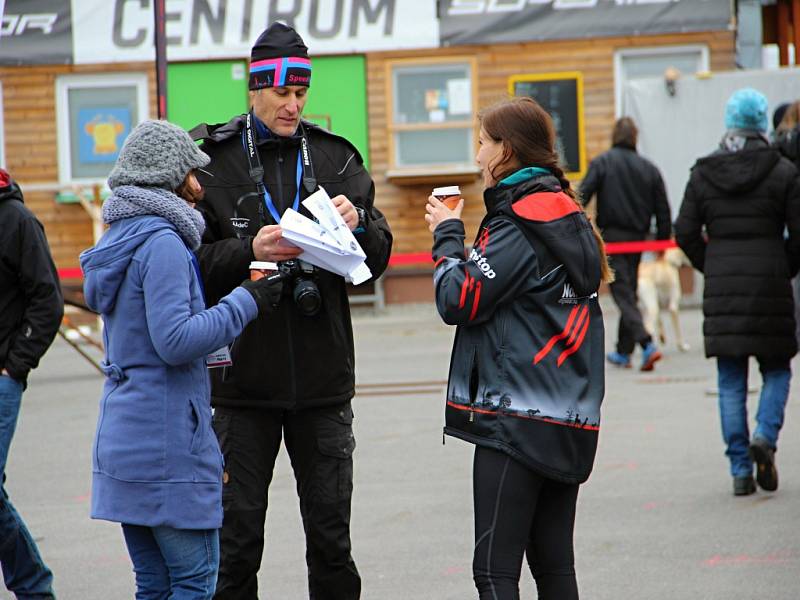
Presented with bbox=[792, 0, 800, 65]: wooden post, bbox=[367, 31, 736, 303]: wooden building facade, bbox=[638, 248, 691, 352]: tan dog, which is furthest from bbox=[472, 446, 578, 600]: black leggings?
bbox=[792, 0, 800, 65]: wooden post

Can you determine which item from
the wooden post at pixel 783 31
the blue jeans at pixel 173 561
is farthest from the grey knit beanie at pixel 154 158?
the wooden post at pixel 783 31

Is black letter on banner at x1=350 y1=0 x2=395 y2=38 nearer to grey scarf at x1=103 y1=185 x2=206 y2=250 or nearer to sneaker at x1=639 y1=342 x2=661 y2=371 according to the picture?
sneaker at x1=639 y1=342 x2=661 y2=371

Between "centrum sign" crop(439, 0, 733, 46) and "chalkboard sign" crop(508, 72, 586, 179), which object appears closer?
"centrum sign" crop(439, 0, 733, 46)

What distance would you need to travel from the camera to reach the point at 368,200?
16.1 feet

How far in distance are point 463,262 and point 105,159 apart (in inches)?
660

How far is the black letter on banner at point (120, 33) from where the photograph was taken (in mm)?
19656

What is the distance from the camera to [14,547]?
17.4 ft

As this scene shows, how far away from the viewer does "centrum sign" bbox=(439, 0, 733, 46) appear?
19.3 metres

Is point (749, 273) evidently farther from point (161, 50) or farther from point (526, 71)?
point (526, 71)

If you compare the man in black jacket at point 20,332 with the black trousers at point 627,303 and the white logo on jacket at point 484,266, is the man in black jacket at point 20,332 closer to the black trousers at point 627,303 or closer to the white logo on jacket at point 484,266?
the white logo on jacket at point 484,266

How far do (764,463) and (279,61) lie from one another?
158 inches

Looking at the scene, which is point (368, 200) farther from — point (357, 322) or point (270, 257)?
point (357, 322)

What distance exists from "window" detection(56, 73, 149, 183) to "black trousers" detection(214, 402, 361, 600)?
52.5 ft

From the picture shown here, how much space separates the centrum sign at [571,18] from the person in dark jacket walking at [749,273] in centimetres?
1213
